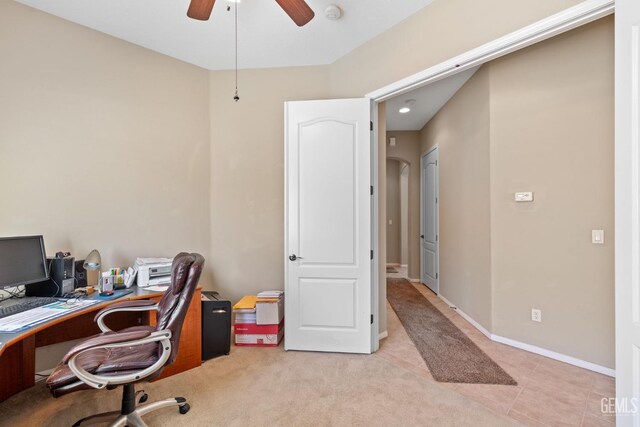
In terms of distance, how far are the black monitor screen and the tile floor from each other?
9.07 feet

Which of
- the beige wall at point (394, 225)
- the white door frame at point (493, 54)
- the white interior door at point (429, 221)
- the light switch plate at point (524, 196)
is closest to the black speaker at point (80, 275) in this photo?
the white door frame at point (493, 54)

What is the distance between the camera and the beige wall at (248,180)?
3.33m

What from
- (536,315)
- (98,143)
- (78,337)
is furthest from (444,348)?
(98,143)

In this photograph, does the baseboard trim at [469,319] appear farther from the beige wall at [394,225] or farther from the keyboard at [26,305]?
the keyboard at [26,305]

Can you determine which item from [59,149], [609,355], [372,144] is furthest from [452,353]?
[59,149]

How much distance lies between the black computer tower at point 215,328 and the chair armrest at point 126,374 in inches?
39.8

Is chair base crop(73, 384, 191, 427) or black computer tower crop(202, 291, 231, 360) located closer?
chair base crop(73, 384, 191, 427)

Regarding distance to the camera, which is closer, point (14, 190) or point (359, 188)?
point (14, 190)

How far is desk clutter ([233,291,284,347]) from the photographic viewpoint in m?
2.88

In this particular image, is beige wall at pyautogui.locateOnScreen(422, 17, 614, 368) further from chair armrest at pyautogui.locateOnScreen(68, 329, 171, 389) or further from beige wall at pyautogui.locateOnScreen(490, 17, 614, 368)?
chair armrest at pyautogui.locateOnScreen(68, 329, 171, 389)

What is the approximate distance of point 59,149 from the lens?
245 centimetres

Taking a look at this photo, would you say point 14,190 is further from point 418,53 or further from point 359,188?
point 418,53

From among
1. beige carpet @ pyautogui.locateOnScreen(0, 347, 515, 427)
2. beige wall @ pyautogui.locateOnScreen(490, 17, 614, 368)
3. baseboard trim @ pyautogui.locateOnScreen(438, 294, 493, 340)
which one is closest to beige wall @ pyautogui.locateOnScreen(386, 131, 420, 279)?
baseboard trim @ pyautogui.locateOnScreen(438, 294, 493, 340)

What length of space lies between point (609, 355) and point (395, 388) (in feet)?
5.70
